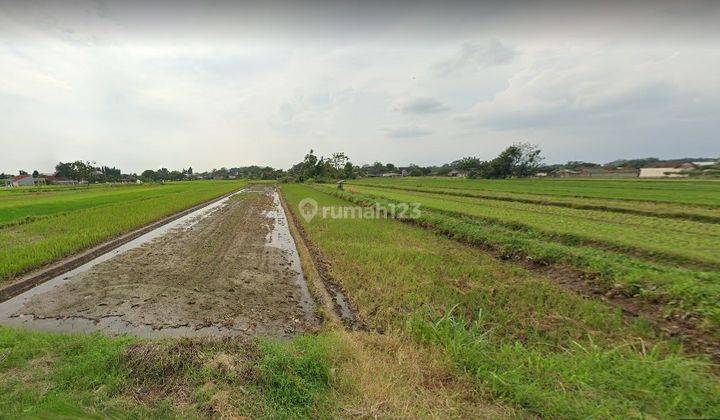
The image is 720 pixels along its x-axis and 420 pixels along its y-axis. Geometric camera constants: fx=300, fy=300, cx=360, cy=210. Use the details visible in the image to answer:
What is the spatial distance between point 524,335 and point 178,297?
20.2 ft

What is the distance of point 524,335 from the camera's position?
14.4 ft

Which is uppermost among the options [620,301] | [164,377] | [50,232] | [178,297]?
[50,232]

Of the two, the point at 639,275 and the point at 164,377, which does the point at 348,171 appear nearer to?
the point at 639,275

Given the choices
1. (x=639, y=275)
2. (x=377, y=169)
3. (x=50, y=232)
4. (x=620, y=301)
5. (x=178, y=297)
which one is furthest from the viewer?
(x=377, y=169)

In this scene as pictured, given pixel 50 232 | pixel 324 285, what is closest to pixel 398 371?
pixel 324 285

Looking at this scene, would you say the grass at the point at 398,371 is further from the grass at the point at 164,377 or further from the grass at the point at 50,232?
the grass at the point at 50,232

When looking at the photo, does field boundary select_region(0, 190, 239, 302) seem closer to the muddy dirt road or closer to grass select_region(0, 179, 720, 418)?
the muddy dirt road

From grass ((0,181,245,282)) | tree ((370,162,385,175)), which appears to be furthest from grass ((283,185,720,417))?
tree ((370,162,385,175))

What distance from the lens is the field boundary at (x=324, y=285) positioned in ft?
16.6

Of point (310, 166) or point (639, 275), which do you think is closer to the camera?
point (639, 275)

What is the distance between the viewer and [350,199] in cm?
2616

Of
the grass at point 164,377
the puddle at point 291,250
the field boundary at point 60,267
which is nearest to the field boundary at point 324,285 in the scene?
the puddle at point 291,250

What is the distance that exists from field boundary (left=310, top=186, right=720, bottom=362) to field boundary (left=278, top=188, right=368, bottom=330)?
4.52 meters

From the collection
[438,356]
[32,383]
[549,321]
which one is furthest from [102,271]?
[549,321]
